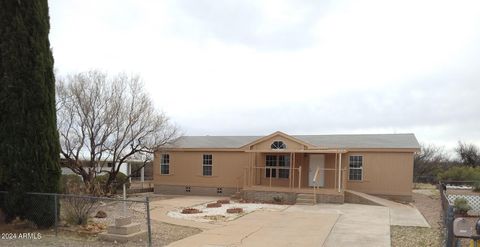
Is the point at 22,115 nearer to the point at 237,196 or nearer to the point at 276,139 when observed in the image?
the point at 237,196

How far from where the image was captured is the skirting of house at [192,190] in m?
26.6

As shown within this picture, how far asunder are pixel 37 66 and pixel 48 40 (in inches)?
40.3

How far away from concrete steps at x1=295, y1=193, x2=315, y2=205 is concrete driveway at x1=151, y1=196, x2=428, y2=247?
246cm

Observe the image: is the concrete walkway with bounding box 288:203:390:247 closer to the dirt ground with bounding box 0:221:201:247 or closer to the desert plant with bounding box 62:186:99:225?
the dirt ground with bounding box 0:221:201:247

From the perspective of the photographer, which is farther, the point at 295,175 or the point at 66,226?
the point at 295,175

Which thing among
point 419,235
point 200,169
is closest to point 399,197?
point 419,235

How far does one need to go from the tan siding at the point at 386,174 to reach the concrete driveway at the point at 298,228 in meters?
4.51

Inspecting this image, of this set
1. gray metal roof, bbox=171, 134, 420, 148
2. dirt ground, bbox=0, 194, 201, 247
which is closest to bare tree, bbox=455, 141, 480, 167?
gray metal roof, bbox=171, 134, 420, 148

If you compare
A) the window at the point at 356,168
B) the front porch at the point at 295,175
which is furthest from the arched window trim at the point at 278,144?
the window at the point at 356,168

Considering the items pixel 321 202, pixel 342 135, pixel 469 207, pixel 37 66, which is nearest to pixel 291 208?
pixel 321 202

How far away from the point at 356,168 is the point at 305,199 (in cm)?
442

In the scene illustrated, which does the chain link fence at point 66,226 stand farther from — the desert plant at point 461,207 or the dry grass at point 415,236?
the desert plant at point 461,207

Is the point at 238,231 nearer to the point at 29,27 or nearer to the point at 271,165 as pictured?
the point at 29,27

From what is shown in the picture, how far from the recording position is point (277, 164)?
85.5ft
